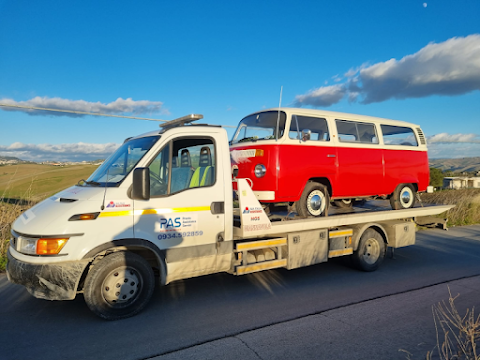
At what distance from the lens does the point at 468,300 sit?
516cm

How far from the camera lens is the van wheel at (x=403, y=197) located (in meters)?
8.05

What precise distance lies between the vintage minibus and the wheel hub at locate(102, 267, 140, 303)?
93.9 inches

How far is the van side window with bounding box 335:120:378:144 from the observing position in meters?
7.10

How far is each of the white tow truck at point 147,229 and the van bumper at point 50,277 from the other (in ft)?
0.04

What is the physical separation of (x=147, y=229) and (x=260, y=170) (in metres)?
2.39

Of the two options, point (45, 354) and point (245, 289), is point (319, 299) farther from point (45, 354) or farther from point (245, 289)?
point (45, 354)

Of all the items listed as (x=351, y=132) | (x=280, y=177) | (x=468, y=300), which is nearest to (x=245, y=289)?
(x=280, y=177)

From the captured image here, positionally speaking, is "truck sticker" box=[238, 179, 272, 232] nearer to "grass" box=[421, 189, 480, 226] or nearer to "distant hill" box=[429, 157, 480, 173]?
"grass" box=[421, 189, 480, 226]

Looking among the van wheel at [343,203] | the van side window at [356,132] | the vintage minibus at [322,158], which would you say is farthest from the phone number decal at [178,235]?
the van wheel at [343,203]

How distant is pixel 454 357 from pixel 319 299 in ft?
6.67

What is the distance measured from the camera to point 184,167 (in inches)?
198

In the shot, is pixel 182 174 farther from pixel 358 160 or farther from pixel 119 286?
pixel 358 160

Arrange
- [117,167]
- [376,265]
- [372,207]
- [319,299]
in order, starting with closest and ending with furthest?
1. [117,167]
2. [319,299]
3. [376,265]
4. [372,207]

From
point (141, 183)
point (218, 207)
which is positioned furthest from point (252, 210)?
point (141, 183)
